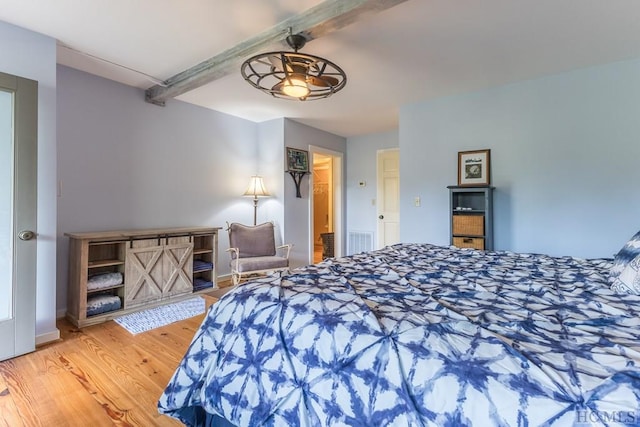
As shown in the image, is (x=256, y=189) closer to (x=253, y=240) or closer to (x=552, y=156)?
(x=253, y=240)

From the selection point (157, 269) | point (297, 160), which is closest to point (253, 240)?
point (157, 269)

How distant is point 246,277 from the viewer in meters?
4.11

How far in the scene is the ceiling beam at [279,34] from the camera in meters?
1.92

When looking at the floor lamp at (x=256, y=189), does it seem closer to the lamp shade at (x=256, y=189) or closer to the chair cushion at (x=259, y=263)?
the lamp shade at (x=256, y=189)

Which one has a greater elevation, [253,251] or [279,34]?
[279,34]

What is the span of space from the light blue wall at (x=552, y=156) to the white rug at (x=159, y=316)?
9.21 ft

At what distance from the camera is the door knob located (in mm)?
2243

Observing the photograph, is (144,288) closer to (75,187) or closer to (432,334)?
(75,187)

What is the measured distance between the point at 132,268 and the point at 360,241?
12.0 ft

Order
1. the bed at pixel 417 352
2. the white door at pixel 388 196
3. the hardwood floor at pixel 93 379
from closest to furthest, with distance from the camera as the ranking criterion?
the bed at pixel 417 352, the hardwood floor at pixel 93 379, the white door at pixel 388 196

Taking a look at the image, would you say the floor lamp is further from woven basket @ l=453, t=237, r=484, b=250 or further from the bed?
the bed

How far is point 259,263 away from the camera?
3.90 metres

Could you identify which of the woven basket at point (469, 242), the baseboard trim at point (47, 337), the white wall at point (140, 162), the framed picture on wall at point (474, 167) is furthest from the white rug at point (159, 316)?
the framed picture on wall at point (474, 167)

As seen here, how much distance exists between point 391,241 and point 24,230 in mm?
4550
